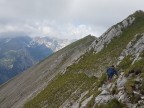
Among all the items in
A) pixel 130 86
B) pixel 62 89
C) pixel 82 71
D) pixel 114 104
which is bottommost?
pixel 114 104

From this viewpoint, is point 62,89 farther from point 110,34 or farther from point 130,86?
point 130,86

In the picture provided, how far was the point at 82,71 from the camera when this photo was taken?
87.0m

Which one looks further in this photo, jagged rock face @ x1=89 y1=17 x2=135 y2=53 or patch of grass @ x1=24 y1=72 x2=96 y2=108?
jagged rock face @ x1=89 y1=17 x2=135 y2=53

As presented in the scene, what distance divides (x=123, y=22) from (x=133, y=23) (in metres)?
3.11

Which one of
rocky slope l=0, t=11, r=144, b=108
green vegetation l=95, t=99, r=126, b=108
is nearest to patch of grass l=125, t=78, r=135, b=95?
rocky slope l=0, t=11, r=144, b=108

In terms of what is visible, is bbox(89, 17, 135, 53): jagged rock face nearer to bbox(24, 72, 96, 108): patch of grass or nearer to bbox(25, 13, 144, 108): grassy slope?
bbox(25, 13, 144, 108): grassy slope

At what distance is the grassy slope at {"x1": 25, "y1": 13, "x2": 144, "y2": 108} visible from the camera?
3089 inches

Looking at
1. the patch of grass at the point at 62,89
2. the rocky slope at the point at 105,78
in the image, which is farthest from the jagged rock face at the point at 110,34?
the patch of grass at the point at 62,89

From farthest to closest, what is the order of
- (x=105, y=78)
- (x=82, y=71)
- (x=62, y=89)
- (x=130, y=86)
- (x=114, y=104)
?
(x=82, y=71) → (x=62, y=89) → (x=105, y=78) → (x=130, y=86) → (x=114, y=104)

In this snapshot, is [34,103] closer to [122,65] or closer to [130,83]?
[122,65]

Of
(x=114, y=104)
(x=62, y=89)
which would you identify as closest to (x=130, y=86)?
(x=114, y=104)

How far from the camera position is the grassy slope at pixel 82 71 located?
78.5 metres

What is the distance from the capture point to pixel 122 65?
5647 cm

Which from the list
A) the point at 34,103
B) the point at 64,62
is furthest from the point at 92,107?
the point at 64,62
